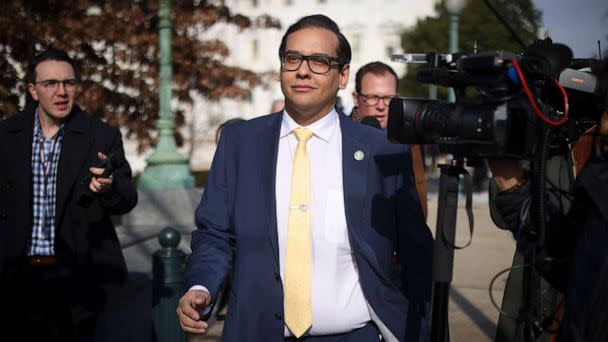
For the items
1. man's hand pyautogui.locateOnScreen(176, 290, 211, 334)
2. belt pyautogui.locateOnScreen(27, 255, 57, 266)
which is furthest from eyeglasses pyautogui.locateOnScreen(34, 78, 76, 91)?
man's hand pyautogui.locateOnScreen(176, 290, 211, 334)

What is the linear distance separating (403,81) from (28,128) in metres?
50.6

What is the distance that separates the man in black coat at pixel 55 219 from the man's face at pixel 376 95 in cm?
170

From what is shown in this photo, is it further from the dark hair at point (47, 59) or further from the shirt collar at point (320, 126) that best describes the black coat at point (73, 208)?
the shirt collar at point (320, 126)

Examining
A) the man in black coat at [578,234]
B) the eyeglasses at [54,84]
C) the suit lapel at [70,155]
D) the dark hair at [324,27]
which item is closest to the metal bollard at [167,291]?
the suit lapel at [70,155]

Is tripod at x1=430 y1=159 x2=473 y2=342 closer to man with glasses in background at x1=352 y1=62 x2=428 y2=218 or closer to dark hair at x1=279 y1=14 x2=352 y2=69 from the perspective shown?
dark hair at x1=279 y1=14 x2=352 y2=69

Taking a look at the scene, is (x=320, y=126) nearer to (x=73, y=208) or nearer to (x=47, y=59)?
(x=73, y=208)

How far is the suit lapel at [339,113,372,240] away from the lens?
3.08 metres

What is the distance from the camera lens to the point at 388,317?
3051 millimetres

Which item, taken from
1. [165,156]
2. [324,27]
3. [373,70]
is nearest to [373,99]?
[373,70]

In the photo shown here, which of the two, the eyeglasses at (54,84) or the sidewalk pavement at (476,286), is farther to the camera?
the sidewalk pavement at (476,286)

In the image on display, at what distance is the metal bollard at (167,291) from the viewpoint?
5.28 metres

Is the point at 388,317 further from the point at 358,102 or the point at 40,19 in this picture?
the point at 40,19

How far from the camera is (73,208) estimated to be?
4.29m

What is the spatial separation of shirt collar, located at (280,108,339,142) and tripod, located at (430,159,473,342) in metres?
0.95
